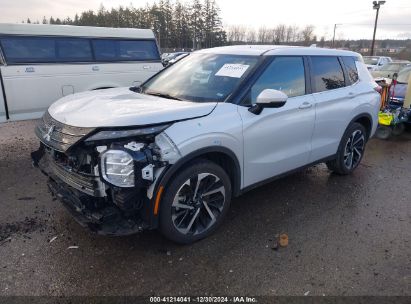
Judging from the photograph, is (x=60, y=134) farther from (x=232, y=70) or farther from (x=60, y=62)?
(x=60, y=62)

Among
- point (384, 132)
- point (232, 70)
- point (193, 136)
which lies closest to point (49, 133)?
point (193, 136)

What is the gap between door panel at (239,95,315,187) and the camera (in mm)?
3572

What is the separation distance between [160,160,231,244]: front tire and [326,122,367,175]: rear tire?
2.33 metres

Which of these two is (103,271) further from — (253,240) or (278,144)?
(278,144)

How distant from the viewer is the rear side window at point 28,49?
6.75 m

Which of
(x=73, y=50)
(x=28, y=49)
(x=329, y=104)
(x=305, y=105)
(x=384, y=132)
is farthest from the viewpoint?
(x=384, y=132)

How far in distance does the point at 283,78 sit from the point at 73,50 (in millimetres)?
5510

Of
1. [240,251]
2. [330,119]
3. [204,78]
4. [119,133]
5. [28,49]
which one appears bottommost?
[240,251]

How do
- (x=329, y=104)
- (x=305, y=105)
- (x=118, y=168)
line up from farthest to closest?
(x=329, y=104) < (x=305, y=105) < (x=118, y=168)

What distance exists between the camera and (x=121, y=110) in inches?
122

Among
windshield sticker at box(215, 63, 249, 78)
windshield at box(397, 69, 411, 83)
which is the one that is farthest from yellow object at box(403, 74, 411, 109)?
windshield sticker at box(215, 63, 249, 78)

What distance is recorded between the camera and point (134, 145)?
9.11 feet

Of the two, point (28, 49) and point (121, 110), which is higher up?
point (28, 49)

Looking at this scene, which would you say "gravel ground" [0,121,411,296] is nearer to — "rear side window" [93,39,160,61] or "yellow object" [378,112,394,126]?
"yellow object" [378,112,394,126]
